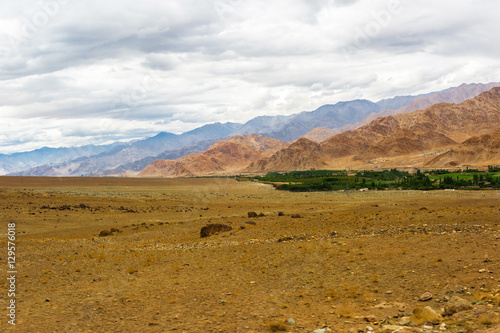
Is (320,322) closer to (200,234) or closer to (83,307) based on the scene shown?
(83,307)

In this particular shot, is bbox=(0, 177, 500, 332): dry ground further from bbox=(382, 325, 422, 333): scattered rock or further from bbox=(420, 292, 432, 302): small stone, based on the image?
bbox=(382, 325, 422, 333): scattered rock

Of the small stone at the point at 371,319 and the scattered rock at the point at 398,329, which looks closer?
the scattered rock at the point at 398,329

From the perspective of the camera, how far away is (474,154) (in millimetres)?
151375

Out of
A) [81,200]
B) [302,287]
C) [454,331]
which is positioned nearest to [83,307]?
[302,287]

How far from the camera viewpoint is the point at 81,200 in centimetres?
5319

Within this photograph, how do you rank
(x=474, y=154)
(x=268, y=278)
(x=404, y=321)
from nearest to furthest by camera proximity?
(x=404, y=321) < (x=268, y=278) < (x=474, y=154)

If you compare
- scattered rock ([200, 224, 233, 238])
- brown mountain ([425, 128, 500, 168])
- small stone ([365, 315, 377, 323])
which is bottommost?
scattered rock ([200, 224, 233, 238])

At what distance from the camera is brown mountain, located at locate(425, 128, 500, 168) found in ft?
478

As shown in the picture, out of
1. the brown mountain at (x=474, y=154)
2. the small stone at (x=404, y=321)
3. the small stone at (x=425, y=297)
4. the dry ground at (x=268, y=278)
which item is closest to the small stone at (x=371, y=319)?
the dry ground at (x=268, y=278)

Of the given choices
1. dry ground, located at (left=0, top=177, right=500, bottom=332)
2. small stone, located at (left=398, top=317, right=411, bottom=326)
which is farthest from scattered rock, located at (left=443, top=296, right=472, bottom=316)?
small stone, located at (left=398, top=317, right=411, bottom=326)

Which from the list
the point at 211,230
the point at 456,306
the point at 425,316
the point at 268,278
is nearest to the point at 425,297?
the point at 456,306

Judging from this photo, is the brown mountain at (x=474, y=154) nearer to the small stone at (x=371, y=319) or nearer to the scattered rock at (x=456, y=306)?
the scattered rock at (x=456, y=306)

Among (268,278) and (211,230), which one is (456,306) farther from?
(211,230)

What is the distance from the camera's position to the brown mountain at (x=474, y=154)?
478 feet
